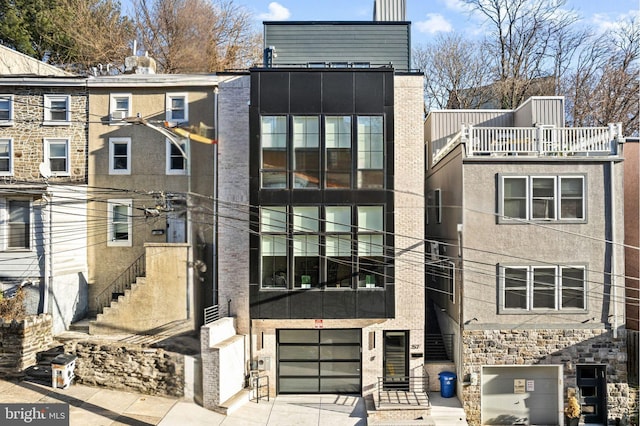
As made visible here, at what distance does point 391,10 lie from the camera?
65.7 feet

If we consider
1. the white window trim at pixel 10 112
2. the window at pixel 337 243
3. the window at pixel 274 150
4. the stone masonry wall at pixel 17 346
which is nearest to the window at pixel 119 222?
the stone masonry wall at pixel 17 346

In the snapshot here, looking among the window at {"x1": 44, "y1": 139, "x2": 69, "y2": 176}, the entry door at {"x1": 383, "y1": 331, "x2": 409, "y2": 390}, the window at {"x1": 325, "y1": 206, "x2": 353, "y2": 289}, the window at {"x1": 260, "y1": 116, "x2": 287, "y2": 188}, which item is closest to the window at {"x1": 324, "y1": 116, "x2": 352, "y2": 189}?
the window at {"x1": 325, "y1": 206, "x2": 353, "y2": 289}

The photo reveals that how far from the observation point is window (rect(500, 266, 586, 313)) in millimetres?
14578

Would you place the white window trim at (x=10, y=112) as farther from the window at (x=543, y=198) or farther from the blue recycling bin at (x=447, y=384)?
the blue recycling bin at (x=447, y=384)

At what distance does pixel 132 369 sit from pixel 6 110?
1012 centimetres

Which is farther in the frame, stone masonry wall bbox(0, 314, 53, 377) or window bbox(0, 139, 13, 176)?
window bbox(0, 139, 13, 176)

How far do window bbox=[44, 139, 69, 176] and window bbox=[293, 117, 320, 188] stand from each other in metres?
8.13

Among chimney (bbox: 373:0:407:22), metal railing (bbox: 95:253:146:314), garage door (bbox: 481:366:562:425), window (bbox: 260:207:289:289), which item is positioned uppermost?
chimney (bbox: 373:0:407:22)

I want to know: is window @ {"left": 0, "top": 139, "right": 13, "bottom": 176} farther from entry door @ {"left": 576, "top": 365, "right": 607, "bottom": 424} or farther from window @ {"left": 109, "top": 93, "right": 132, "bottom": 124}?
entry door @ {"left": 576, "top": 365, "right": 607, "bottom": 424}

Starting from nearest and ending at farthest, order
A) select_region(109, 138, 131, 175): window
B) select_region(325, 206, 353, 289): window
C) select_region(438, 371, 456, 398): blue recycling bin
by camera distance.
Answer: select_region(325, 206, 353, 289): window
select_region(438, 371, 456, 398): blue recycling bin
select_region(109, 138, 131, 175): window

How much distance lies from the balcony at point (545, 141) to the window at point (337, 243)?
13.7 feet

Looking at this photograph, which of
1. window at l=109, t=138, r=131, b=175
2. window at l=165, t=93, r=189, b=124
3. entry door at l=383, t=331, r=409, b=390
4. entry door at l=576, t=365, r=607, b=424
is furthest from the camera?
window at l=109, t=138, r=131, b=175

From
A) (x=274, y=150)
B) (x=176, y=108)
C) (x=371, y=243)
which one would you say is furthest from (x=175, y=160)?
(x=371, y=243)

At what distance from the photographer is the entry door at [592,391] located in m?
14.7
